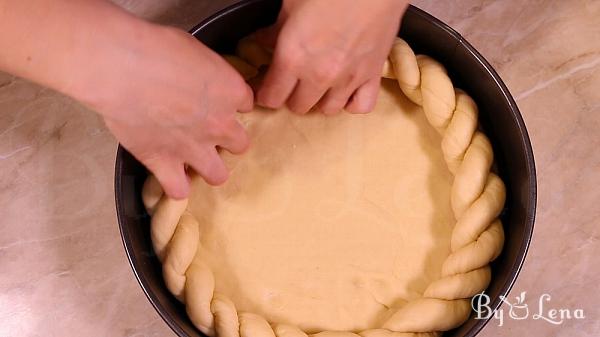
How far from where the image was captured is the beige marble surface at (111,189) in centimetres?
87

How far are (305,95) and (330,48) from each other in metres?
0.09

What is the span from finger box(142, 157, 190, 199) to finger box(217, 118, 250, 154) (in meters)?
0.05

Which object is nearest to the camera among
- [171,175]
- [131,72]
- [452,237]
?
[131,72]

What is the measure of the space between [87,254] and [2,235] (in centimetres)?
12

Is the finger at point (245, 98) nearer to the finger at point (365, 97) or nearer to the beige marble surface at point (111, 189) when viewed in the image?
the finger at point (365, 97)

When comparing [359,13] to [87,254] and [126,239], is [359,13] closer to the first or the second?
[126,239]

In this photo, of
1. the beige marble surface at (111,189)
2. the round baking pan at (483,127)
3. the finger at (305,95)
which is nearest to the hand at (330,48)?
the finger at (305,95)

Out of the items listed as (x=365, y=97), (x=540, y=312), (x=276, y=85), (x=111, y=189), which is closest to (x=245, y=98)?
(x=276, y=85)

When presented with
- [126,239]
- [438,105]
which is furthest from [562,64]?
[126,239]

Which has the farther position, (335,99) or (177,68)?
(335,99)

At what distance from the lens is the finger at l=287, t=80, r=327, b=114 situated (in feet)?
2.40

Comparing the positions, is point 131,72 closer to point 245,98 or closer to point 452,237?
point 245,98

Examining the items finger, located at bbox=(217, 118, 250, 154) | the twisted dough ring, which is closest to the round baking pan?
the twisted dough ring

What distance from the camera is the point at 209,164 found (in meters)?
0.73
